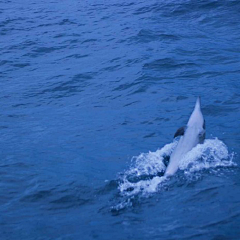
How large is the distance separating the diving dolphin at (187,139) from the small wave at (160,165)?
3.9 inches

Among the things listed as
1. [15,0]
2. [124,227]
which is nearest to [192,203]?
[124,227]

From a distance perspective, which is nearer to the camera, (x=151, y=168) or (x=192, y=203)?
(x=192, y=203)

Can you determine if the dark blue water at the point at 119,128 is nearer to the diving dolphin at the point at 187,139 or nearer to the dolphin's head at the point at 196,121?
the diving dolphin at the point at 187,139

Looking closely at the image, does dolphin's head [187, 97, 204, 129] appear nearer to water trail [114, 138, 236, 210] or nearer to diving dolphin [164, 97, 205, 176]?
diving dolphin [164, 97, 205, 176]

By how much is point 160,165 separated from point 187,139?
0.73 metres

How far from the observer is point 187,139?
8.16m

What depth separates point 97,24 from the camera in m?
22.3

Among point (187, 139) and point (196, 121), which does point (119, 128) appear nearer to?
point (196, 121)

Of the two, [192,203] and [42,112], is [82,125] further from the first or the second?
[192,203]

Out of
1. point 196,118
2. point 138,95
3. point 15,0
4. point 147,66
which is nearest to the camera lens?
point 196,118

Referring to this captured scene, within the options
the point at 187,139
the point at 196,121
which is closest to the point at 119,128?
the point at 196,121

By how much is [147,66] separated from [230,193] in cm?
866

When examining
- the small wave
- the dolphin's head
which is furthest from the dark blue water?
the dolphin's head

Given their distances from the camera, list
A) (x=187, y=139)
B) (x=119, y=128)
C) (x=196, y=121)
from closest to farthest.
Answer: (x=187, y=139), (x=196, y=121), (x=119, y=128)
